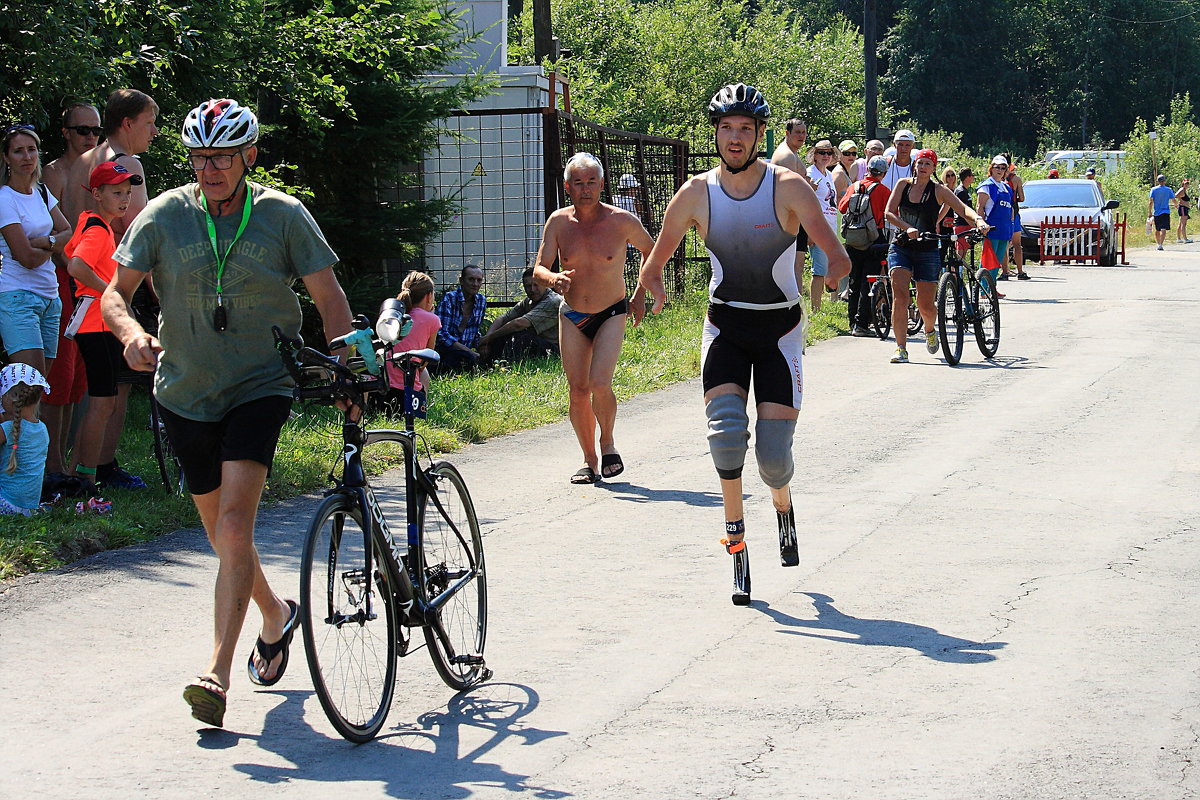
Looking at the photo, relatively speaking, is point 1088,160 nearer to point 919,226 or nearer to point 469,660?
point 919,226

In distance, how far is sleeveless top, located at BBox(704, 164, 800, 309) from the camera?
22.3ft

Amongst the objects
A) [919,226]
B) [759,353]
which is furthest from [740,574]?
[919,226]

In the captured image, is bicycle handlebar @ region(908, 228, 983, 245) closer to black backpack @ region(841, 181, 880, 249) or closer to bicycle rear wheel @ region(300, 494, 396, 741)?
black backpack @ region(841, 181, 880, 249)

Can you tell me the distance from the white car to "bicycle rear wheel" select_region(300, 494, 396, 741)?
83.9 feet

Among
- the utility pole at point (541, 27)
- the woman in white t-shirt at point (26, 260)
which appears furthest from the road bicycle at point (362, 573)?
the utility pole at point (541, 27)

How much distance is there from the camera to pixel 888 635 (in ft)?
20.1

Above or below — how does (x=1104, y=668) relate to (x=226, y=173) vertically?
below

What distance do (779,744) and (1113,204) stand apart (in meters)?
26.0

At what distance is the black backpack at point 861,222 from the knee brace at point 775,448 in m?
9.86

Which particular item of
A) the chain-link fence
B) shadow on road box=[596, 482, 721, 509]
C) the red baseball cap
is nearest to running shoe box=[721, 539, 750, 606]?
shadow on road box=[596, 482, 721, 509]

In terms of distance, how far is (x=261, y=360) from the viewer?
5.09 m

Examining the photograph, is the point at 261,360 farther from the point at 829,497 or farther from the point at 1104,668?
the point at 829,497

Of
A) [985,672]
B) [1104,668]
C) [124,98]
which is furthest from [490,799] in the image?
[124,98]

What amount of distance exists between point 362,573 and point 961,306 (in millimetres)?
10970
